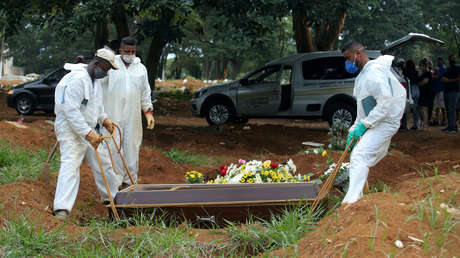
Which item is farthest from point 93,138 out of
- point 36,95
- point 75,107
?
point 36,95

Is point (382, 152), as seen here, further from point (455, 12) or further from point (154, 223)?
point (455, 12)

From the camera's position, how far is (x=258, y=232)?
459 cm

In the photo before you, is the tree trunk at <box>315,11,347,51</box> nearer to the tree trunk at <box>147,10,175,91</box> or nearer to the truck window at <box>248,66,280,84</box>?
the truck window at <box>248,66,280,84</box>

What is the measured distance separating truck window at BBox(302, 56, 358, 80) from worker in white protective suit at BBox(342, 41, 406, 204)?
822cm

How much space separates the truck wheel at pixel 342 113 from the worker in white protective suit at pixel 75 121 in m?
8.26

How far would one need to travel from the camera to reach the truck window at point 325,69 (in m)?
13.6

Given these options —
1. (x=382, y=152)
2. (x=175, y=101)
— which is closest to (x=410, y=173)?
(x=382, y=152)

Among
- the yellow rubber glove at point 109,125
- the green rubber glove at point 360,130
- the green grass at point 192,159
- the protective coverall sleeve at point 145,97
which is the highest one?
the protective coverall sleeve at point 145,97

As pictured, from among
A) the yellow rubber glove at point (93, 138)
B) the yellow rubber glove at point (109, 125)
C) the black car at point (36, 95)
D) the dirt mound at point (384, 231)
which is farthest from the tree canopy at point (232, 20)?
the dirt mound at point (384, 231)

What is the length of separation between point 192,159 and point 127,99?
3.35 metres

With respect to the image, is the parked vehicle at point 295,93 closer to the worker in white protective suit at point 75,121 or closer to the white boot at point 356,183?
the white boot at point 356,183

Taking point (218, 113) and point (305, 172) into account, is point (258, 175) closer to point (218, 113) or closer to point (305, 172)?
point (305, 172)

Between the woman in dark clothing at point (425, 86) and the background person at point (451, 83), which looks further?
the woman in dark clothing at point (425, 86)

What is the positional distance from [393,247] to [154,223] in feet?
8.22
